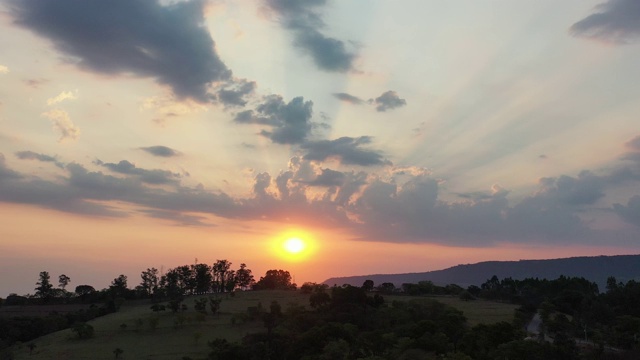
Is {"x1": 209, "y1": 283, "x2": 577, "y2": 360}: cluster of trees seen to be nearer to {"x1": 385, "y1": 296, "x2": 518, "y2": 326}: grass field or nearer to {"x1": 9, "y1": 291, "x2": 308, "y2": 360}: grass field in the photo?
{"x1": 385, "y1": 296, "x2": 518, "y2": 326}: grass field

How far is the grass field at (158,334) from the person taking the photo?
366 feet

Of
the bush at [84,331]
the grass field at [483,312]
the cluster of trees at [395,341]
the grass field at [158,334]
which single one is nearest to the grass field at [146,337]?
the grass field at [158,334]

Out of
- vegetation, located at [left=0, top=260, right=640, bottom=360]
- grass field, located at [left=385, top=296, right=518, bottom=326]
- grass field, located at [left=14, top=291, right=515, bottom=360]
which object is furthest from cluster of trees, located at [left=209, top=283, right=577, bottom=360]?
grass field, located at [left=14, top=291, right=515, bottom=360]

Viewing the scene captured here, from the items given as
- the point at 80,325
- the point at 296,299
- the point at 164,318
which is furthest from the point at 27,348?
the point at 296,299

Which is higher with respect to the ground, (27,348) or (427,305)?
(427,305)

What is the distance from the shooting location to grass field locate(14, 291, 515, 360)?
111500 millimetres

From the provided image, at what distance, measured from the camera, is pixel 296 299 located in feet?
557

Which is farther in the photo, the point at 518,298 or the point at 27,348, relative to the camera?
the point at 518,298

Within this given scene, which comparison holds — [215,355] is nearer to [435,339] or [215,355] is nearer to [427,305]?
[435,339]

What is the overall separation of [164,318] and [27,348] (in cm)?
3383

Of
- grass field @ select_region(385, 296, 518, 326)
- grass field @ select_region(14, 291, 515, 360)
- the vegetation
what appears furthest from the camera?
grass field @ select_region(385, 296, 518, 326)

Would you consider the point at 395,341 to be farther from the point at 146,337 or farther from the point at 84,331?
the point at 84,331

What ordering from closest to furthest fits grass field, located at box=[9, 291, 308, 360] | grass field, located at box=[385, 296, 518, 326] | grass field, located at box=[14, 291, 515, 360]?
grass field, located at box=[9, 291, 308, 360], grass field, located at box=[14, 291, 515, 360], grass field, located at box=[385, 296, 518, 326]

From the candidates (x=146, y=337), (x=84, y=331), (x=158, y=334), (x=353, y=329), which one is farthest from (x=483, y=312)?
(x=84, y=331)
